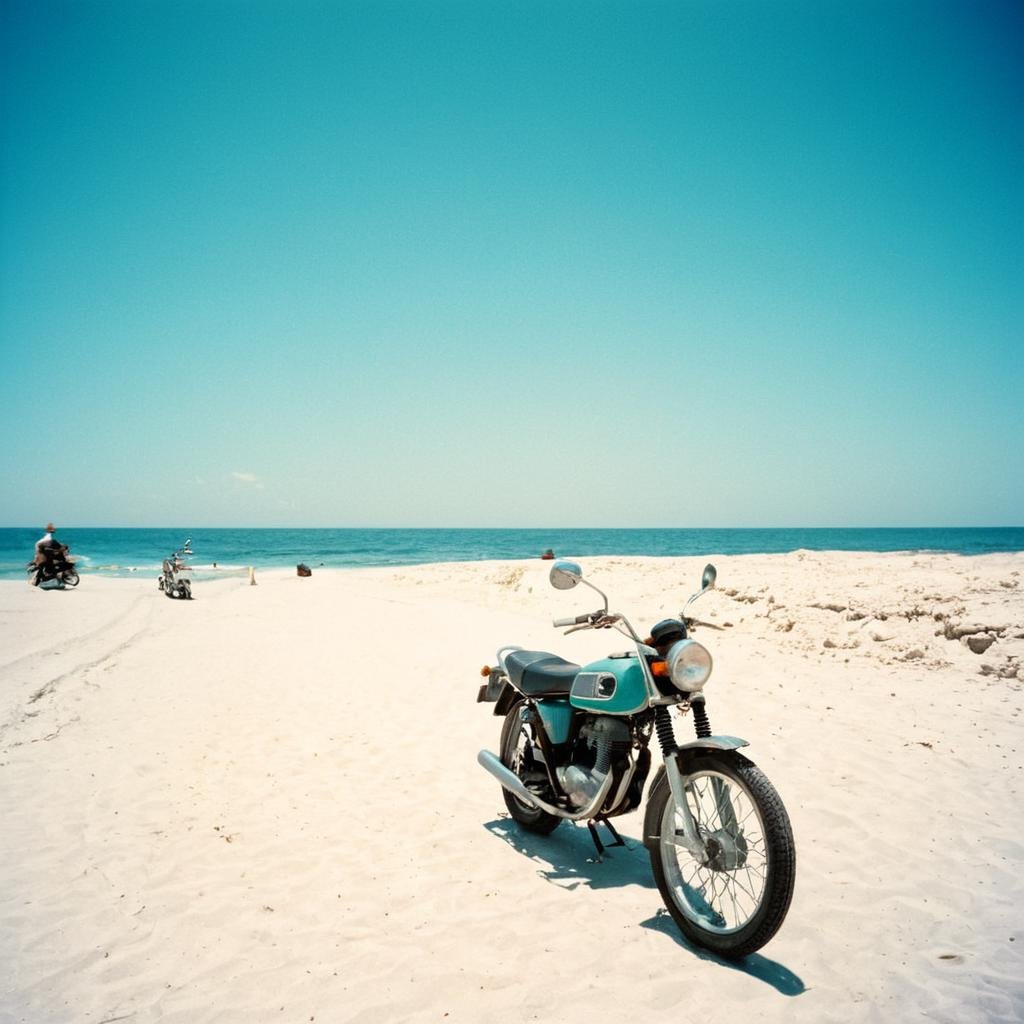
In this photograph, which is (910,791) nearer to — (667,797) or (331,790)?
(667,797)

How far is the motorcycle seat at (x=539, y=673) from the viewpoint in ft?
14.5

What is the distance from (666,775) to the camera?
347cm

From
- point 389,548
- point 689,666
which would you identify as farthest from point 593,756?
point 389,548

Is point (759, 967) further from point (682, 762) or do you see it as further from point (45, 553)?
point (45, 553)

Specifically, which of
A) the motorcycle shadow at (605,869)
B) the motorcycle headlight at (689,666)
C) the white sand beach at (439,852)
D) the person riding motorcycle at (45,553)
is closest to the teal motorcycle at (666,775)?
the motorcycle headlight at (689,666)

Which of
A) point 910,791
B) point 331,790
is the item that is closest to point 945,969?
point 910,791

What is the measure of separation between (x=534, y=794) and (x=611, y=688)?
1205 mm

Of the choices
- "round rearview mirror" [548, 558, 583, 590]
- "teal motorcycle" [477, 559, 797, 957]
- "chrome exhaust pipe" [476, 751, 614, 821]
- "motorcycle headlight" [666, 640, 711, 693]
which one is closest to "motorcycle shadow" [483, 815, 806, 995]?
"teal motorcycle" [477, 559, 797, 957]

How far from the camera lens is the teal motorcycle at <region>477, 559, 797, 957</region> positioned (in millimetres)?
3139

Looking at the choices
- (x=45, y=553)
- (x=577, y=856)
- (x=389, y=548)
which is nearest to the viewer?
(x=577, y=856)

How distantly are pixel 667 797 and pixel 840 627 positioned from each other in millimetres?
9565

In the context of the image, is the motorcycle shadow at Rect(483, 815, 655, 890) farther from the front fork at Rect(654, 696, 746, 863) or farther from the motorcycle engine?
the front fork at Rect(654, 696, 746, 863)

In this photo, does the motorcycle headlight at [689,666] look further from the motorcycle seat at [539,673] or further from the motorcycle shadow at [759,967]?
the motorcycle shadow at [759,967]

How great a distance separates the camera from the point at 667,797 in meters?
3.49
